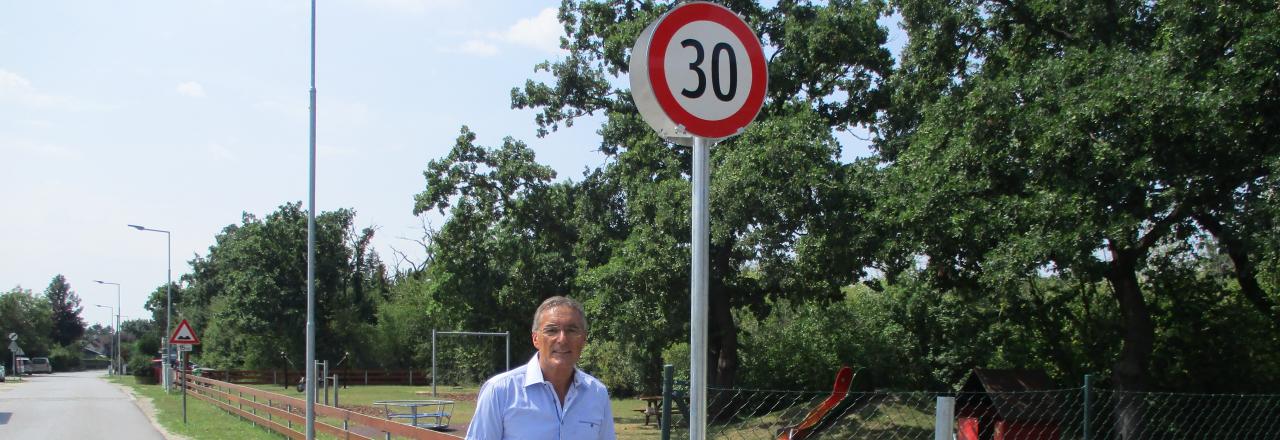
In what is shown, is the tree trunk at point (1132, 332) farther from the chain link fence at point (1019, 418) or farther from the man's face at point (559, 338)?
the man's face at point (559, 338)

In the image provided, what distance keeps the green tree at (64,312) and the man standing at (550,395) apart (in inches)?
5495

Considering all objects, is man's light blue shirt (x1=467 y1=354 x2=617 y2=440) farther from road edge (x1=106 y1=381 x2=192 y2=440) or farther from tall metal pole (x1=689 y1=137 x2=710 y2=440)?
road edge (x1=106 y1=381 x2=192 y2=440)

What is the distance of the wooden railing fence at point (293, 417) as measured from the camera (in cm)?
1244

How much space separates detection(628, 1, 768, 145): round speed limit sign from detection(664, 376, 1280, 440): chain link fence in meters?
Answer: 5.83

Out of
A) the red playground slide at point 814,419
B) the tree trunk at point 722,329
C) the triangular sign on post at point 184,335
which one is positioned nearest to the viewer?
the red playground slide at point 814,419

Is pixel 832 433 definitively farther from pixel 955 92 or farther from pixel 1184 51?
pixel 1184 51

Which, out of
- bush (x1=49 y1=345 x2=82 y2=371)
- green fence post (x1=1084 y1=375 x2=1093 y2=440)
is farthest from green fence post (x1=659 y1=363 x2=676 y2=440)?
bush (x1=49 y1=345 x2=82 y2=371)

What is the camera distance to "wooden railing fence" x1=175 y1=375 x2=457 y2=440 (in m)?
12.4

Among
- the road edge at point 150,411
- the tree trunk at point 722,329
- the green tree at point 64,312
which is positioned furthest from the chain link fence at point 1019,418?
the green tree at point 64,312

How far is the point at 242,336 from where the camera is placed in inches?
2363

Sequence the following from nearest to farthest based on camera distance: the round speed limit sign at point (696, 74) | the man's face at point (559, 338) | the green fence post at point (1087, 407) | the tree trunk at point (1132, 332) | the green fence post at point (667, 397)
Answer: the man's face at point (559, 338)
the round speed limit sign at point (696, 74)
the green fence post at point (667, 397)
the green fence post at point (1087, 407)
the tree trunk at point (1132, 332)

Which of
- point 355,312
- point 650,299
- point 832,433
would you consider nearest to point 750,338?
point 650,299

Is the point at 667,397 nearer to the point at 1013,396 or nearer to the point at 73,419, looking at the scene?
the point at 1013,396

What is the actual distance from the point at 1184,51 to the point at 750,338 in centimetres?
1674
